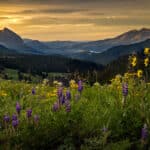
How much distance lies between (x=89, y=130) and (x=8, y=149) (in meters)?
1.28

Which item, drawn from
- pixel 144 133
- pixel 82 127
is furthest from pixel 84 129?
pixel 144 133

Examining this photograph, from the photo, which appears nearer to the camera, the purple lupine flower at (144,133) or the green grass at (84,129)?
the purple lupine flower at (144,133)

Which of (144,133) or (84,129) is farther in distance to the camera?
(84,129)

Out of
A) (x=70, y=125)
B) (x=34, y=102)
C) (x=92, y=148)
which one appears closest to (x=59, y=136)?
(x=70, y=125)

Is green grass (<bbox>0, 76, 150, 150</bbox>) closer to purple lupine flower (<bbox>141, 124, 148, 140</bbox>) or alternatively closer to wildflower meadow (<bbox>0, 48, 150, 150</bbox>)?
wildflower meadow (<bbox>0, 48, 150, 150</bbox>)

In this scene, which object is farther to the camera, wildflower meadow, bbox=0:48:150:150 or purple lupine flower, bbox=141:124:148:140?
wildflower meadow, bbox=0:48:150:150

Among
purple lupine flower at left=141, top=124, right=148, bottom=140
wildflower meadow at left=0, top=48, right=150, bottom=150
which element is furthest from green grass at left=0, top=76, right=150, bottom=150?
purple lupine flower at left=141, top=124, right=148, bottom=140

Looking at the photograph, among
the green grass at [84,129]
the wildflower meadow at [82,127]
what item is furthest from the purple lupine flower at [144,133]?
the green grass at [84,129]

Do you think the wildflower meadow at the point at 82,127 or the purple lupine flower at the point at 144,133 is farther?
the wildflower meadow at the point at 82,127

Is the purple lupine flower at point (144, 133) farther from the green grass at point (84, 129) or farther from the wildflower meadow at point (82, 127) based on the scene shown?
the green grass at point (84, 129)

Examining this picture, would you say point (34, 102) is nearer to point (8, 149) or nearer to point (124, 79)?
point (124, 79)

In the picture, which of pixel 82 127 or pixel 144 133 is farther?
pixel 82 127

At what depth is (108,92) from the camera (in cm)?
896

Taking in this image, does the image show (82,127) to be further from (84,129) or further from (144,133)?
(144,133)
